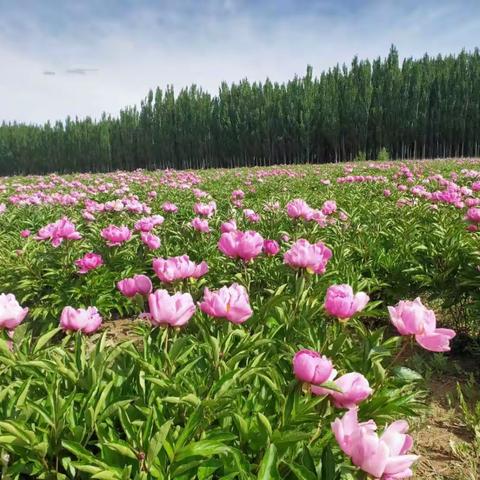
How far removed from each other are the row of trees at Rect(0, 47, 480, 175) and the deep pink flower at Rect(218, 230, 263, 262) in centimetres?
3947

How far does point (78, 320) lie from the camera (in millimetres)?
1752

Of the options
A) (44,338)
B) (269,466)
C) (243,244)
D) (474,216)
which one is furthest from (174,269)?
(474,216)

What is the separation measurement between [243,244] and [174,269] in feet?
1.34

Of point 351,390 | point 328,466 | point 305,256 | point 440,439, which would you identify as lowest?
point 440,439

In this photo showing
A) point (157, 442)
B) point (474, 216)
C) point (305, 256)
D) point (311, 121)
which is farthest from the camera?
point (311, 121)

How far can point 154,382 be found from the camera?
153 centimetres

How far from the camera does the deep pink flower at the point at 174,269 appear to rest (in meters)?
1.97

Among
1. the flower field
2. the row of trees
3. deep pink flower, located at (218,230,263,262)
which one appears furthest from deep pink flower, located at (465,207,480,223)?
the row of trees

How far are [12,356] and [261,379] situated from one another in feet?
3.09

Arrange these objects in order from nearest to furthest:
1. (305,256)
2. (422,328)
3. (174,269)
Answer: (422,328), (174,269), (305,256)

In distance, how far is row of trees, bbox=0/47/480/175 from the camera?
3828 centimetres

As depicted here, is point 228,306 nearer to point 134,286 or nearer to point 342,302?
point 342,302

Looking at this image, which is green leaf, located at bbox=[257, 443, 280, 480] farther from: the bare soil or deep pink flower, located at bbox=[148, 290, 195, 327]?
the bare soil

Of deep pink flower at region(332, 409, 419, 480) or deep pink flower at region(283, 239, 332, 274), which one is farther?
deep pink flower at region(283, 239, 332, 274)
